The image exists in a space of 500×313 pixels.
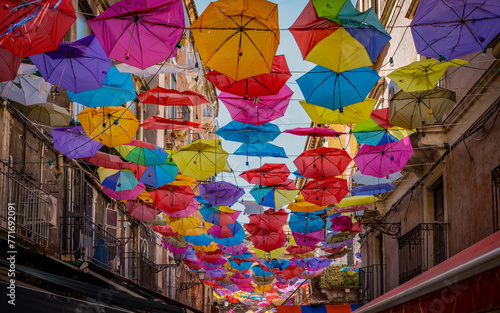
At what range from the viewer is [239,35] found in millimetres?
8531

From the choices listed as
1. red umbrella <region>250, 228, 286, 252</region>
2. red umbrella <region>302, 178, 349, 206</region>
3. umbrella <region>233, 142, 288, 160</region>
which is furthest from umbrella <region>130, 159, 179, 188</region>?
red umbrella <region>250, 228, 286, 252</region>

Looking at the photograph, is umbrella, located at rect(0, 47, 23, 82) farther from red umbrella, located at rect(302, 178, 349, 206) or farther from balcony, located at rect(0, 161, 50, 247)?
red umbrella, located at rect(302, 178, 349, 206)

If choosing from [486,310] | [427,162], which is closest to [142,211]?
[427,162]

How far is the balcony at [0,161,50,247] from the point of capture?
9.88 metres

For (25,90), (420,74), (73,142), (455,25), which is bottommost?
(73,142)

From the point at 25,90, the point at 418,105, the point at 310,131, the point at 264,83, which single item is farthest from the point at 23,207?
the point at 418,105

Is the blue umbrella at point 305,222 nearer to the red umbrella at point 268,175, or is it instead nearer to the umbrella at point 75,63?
the red umbrella at point 268,175

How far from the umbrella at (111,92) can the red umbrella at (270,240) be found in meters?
13.6

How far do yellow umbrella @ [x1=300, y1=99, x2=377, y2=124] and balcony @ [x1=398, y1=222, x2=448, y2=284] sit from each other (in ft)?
12.6

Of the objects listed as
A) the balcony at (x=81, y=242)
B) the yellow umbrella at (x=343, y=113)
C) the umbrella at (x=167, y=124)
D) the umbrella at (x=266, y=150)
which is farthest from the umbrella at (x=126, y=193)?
the yellow umbrella at (x=343, y=113)

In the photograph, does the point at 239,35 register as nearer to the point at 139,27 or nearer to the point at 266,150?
the point at 139,27

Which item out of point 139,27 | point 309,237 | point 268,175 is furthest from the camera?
point 309,237

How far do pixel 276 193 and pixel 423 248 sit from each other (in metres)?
4.33

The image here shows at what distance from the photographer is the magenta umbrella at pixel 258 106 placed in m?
11.5
